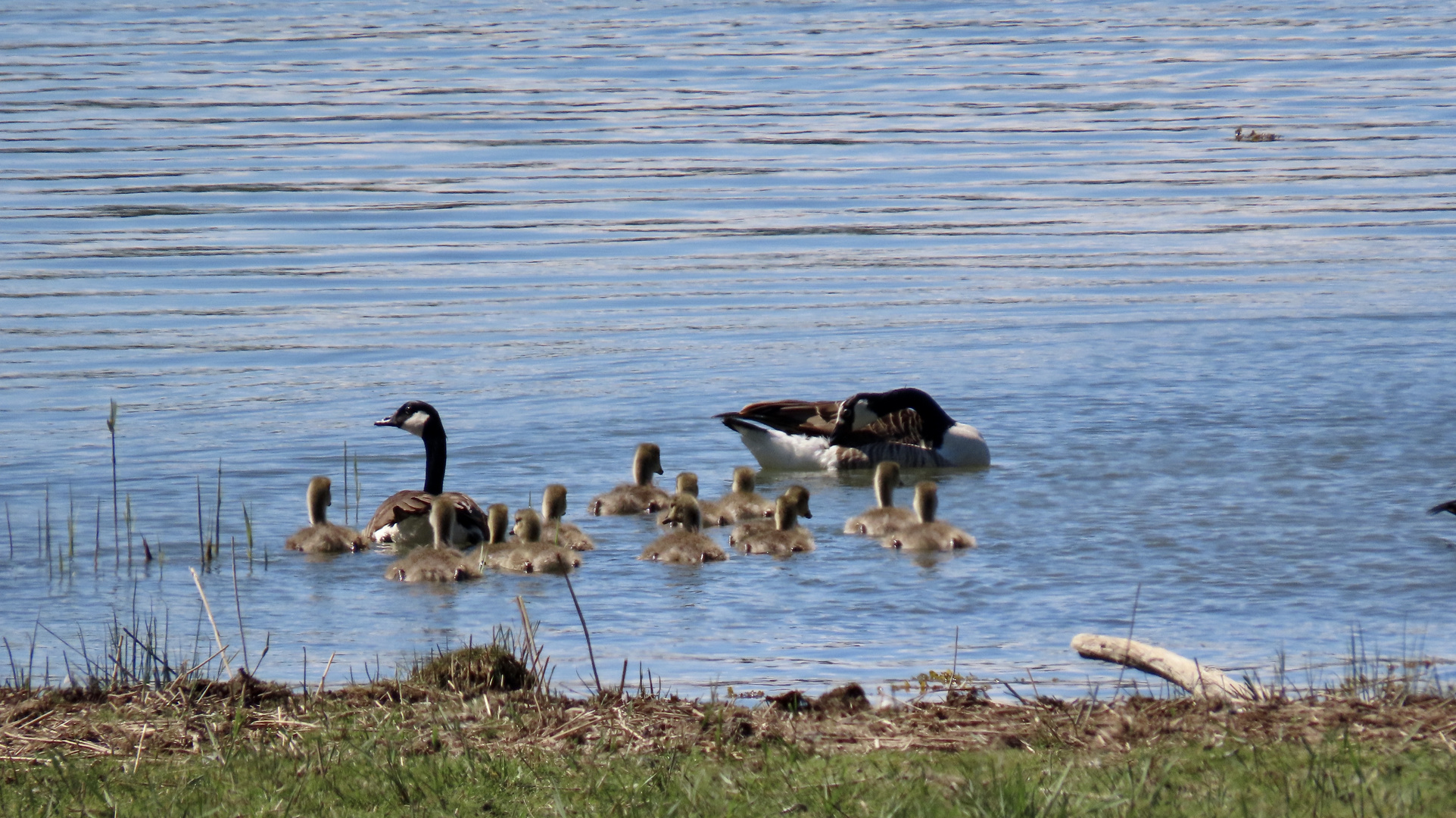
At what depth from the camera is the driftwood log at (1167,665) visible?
744 centimetres

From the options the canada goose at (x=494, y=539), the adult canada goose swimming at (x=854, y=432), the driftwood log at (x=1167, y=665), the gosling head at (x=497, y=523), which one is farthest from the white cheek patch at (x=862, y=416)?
the driftwood log at (x=1167, y=665)

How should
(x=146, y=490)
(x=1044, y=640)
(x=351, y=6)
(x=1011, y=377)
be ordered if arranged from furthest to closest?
(x=351, y=6) → (x=1011, y=377) → (x=146, y=490) → (x=1044, y=640)

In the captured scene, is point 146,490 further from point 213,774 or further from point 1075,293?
point 1075,293

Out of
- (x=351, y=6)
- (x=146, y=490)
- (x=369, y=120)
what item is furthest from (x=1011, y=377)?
(x=351, y=6)

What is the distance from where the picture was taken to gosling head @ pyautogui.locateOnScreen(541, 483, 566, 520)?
39.7ft

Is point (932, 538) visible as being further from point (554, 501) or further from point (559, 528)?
point (554, 501)

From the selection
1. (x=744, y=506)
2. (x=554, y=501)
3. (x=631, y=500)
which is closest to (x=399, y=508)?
(x=554, y=501)

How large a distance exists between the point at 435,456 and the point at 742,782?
7.21 m

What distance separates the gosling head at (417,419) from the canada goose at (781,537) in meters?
2.45

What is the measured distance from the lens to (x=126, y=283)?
22438 millimetres

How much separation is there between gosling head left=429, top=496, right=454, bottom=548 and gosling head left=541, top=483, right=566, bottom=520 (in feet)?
2.15

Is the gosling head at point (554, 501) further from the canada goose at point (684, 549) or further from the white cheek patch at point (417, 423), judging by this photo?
the white cheek patch at point (417, 423)

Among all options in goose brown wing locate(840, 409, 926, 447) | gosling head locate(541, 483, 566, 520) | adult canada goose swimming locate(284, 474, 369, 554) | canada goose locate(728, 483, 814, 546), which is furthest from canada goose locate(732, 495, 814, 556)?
goose brown wing locate(840, 409, 926, 447)

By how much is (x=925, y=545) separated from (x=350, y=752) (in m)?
5.19
